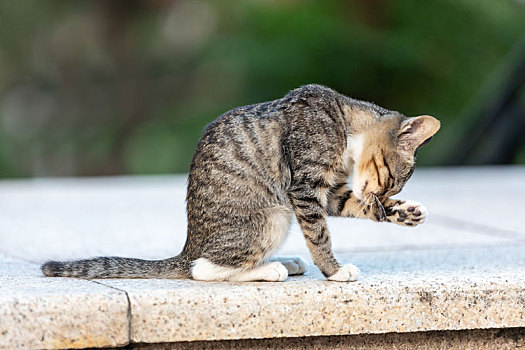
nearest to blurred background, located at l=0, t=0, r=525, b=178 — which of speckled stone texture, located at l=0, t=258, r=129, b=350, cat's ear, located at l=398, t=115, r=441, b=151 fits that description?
cat's ear, located at l=398, t=115, r=441, b=151

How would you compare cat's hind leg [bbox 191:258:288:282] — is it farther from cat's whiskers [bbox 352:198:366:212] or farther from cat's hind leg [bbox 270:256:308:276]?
cat's whiskers [bbox 352:198:366:212]

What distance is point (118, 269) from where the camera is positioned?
3.02 m

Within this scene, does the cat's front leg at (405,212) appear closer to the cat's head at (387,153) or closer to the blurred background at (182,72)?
the cat's head at (387,153)

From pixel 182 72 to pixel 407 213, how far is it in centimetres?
1199

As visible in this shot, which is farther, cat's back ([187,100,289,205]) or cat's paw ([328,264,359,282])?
cat's back ([187,100,289,205])

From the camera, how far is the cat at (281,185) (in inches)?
118

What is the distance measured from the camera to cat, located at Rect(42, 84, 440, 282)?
3000 millimetres

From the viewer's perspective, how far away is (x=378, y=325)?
2.74 m

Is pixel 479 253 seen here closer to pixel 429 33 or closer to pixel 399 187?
pixel 399 187

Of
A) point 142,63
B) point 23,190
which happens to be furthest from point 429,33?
point 23,190

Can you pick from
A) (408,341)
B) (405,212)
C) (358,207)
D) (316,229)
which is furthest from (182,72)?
(408,341)

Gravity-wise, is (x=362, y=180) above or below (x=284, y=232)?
above

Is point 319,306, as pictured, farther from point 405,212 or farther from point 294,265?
point 405,212

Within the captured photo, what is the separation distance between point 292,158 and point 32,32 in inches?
512
